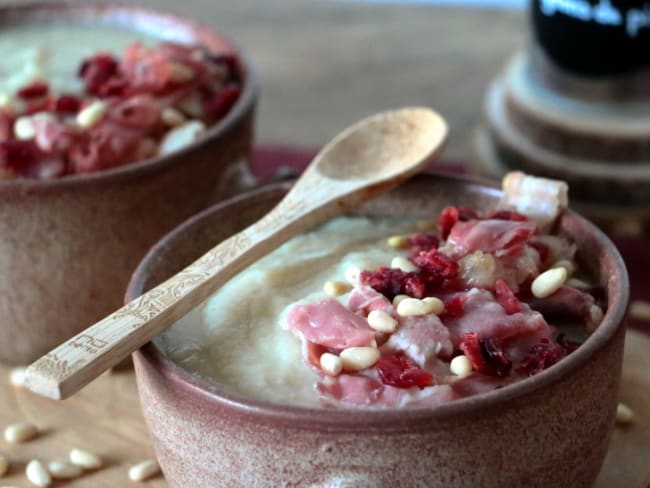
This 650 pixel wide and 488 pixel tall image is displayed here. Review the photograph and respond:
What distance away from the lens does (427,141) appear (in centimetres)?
151

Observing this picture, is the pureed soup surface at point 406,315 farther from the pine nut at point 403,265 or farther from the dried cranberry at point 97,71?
the dried cranberry at point 97,71

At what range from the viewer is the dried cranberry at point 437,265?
1204mm

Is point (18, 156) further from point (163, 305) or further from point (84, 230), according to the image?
point (163, 305)

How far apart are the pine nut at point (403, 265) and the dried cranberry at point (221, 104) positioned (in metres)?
0.53

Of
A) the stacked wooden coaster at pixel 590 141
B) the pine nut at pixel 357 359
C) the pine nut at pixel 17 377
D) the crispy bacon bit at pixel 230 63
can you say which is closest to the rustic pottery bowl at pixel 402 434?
the pine nut at pixel 357 359

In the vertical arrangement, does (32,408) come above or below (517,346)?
below

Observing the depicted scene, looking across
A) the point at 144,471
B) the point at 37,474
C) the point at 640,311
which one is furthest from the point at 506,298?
the point at 640,311

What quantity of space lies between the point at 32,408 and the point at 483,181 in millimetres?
665

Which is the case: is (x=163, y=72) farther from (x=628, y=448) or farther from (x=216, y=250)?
(x=628, y=448)

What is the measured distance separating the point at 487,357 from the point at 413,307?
0.31 feet

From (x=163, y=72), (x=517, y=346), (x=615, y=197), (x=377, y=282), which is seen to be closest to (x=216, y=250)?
(x=377, y=282)

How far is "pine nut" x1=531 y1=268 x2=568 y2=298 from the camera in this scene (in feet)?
3.98

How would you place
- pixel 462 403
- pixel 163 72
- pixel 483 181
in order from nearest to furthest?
pixel 462 403 → pixel 483 181 → pixel 163 72

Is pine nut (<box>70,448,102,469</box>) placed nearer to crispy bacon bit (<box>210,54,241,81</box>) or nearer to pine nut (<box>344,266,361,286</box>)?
pine nut (<box>344,266,361,286</box>)
